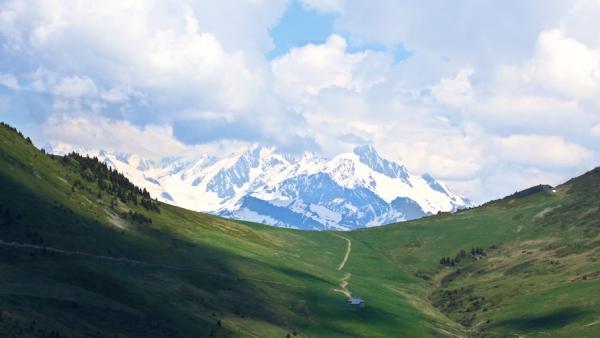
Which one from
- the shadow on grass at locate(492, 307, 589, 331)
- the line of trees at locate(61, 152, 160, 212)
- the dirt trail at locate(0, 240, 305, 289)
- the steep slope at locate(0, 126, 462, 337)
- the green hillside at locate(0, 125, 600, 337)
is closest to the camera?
the steep slope at locate(0, 126, 462, 337)

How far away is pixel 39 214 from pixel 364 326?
65509mm

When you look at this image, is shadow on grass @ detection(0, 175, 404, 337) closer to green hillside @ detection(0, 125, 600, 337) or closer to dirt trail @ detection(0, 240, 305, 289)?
green hillside @ detection(0, 125, 600, 337)

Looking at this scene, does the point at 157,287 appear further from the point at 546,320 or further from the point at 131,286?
the point at 546,320

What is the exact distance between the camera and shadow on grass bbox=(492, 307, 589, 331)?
6005 inches

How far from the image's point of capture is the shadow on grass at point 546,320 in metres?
153

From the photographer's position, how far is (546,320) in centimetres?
15788

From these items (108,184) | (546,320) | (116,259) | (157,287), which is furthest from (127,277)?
(546,320)

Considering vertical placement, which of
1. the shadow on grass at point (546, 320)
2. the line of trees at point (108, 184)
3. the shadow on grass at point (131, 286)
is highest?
the line of trees at point (108, 184)

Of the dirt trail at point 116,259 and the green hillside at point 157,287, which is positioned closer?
the green hillside at point 157,287

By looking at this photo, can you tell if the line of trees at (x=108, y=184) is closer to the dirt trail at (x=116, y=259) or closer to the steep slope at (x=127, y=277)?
the steep slope at (x=127, y=277)

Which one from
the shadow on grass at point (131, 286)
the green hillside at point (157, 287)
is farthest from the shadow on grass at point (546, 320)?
the shadow on grass at point (131, 286)

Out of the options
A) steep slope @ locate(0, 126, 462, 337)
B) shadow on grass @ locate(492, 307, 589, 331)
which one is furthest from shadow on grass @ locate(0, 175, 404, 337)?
A: shadow on grass @ locate(492, 307, 589, 331)

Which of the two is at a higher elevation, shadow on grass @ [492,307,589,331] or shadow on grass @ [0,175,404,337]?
shadow on grass @ [492,307,589,331]

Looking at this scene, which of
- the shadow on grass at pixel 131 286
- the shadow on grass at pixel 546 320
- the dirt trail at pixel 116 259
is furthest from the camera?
the shadow on grass at pixel 546 320
